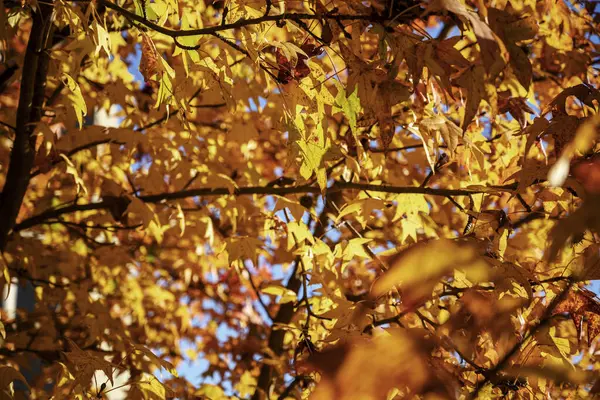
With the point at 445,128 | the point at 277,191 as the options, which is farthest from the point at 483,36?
the point at 277,191

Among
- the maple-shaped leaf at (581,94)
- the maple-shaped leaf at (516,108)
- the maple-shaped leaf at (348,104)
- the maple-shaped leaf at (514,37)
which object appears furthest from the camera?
the maple-shaped leaf at (516,108)

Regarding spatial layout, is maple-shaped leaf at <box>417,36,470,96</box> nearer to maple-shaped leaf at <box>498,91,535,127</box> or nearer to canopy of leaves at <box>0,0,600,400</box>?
canopy of leaves at <box>0,0,600,400</box>

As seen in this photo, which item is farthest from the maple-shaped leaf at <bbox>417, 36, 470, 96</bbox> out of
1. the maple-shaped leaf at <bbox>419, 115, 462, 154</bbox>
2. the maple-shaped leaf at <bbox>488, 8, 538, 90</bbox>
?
the maple-shaped leaf at <bbox>419, 115, 462, 154</bbox>

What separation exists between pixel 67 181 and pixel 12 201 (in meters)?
1.64

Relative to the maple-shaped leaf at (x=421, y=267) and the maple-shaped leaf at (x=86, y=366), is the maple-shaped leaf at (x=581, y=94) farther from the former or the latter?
the maple-shaped leaf at (x=86, y=366)

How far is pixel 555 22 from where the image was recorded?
10.5 feet

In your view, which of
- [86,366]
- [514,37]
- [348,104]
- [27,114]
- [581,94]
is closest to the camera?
[514,37]

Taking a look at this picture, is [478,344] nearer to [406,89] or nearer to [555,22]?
[406,89]

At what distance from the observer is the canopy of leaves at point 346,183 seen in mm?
1295

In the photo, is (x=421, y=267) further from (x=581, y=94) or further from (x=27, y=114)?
(x=27, y=114)

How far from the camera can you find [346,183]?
8.16ft

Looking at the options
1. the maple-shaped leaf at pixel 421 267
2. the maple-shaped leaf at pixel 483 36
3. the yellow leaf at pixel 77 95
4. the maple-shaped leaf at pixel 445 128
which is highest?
the yellow leaf at pixel 77 95

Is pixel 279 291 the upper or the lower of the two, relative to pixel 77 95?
lower

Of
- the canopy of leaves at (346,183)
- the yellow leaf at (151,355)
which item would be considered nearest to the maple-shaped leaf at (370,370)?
the canopy of leaves at (346,183)
